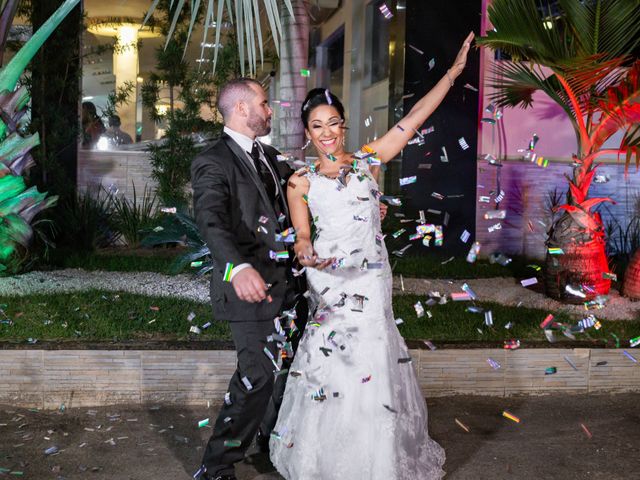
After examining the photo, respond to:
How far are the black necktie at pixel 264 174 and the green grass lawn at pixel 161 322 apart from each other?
2.17 metres

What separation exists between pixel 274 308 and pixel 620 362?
3.32 meters

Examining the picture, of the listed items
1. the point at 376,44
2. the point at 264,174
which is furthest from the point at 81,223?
the point at 264,174

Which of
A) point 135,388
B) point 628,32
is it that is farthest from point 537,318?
point 135,388

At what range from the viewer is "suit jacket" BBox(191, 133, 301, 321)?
4.27 metres

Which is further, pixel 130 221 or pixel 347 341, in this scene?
pixel 130 221

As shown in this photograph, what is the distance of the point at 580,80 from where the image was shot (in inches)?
321

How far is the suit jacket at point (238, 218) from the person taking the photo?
4.27 m

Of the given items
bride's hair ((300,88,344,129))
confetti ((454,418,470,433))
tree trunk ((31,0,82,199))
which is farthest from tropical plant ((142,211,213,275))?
bride's hair ((300,88,344,129))

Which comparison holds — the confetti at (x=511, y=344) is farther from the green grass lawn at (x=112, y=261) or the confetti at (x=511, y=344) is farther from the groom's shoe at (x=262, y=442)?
the green grass lawn at (x=112, y=261)

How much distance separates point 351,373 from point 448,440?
1.21 metres

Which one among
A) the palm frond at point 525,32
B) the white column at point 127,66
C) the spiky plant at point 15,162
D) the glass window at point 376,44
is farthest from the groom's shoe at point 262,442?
the glass window at point 376,44

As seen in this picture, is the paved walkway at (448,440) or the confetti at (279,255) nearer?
the confetti at (279,255)

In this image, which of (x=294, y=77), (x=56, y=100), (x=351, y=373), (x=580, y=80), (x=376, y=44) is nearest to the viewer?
(x=351, y=373)

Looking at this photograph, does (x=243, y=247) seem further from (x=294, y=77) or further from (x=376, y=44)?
(x=376, y=44)
